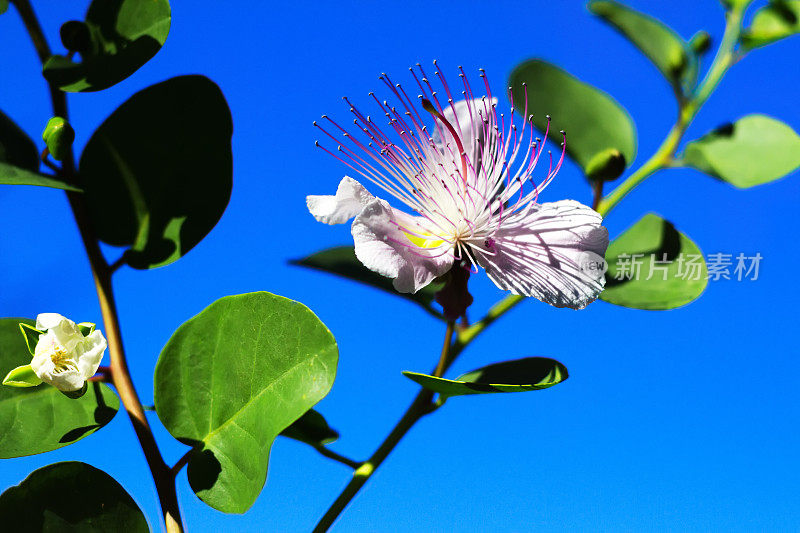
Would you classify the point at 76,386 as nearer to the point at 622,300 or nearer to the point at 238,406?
the point at 238,406

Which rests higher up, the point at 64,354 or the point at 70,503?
the point at 64,354

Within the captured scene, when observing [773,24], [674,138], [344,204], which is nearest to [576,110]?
[674,138]

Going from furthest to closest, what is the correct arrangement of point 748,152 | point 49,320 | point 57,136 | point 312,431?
point 748,152, point 312,431, point 57,136, point 49,320

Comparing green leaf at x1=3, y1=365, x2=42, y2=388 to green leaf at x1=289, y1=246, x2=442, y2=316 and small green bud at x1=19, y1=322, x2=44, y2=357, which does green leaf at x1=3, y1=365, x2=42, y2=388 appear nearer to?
small green bud at x1=19, y1=322, x2=44, y2=357

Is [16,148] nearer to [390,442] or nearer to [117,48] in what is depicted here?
[117,48]

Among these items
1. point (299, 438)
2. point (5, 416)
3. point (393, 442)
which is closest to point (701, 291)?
point (393, 442)

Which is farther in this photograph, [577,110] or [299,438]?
[577,110]

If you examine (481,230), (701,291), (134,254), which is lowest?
(134,254)
